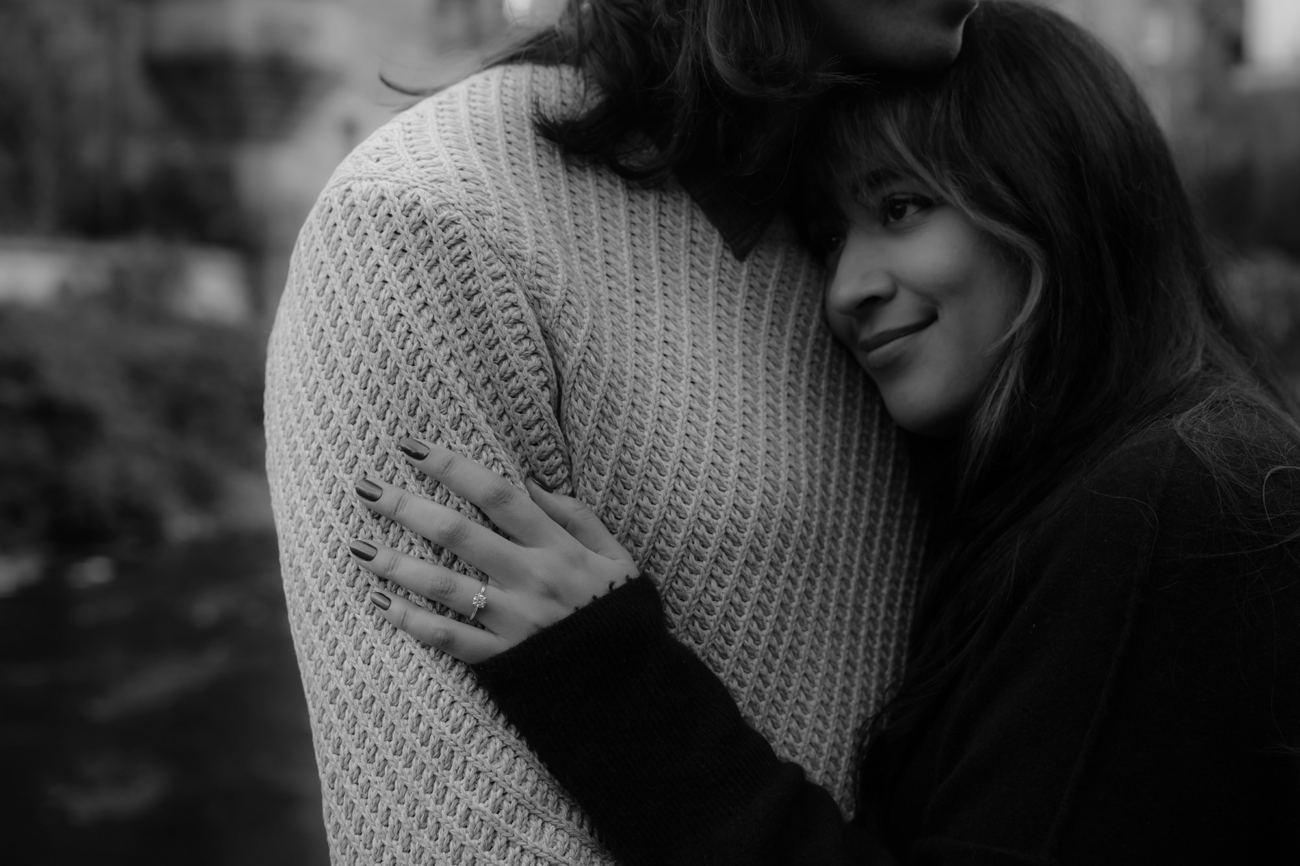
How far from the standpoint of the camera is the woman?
1356 mm

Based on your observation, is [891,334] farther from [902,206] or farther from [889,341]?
[902,206]

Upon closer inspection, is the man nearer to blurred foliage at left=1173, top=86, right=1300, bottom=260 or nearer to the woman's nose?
the woman's nose

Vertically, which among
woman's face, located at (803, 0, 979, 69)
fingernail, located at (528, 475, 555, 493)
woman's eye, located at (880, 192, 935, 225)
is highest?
woman's face, located at (803, 0, 979, 69)

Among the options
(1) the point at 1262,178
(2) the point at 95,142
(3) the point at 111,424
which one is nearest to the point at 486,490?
(3) the point at 111,424

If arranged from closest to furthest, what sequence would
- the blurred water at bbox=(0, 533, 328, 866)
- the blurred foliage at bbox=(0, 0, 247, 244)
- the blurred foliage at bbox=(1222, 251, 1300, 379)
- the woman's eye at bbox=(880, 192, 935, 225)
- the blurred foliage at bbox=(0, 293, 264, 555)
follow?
the woman's eye at bbox=(880, 192, 935, 225) < the blurred water at bbox=(0, 533, 328, 866) < the blurred foliage at bbox=(0, 293, 264, 555) < the blurred foliage at bbox=(1222, 251, 1300, 379) < the blurred foliage at bbox=(0, 0, 247, 244)

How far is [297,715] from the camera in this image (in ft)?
18.4

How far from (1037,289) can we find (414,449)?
843mm

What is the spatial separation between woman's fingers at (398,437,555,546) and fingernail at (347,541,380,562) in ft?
0.33

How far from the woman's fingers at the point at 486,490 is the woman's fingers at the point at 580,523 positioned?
3 centimetres

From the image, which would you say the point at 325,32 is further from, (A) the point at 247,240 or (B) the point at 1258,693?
(B) the point at 1258,693

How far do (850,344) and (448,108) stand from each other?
2.16 ft

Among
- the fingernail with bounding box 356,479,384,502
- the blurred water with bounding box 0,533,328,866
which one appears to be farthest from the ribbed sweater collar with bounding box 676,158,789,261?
the blurred water with bounding box 0,533,328,866

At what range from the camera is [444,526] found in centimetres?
140

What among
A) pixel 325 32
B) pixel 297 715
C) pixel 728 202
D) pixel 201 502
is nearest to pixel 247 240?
pixel 325 32
